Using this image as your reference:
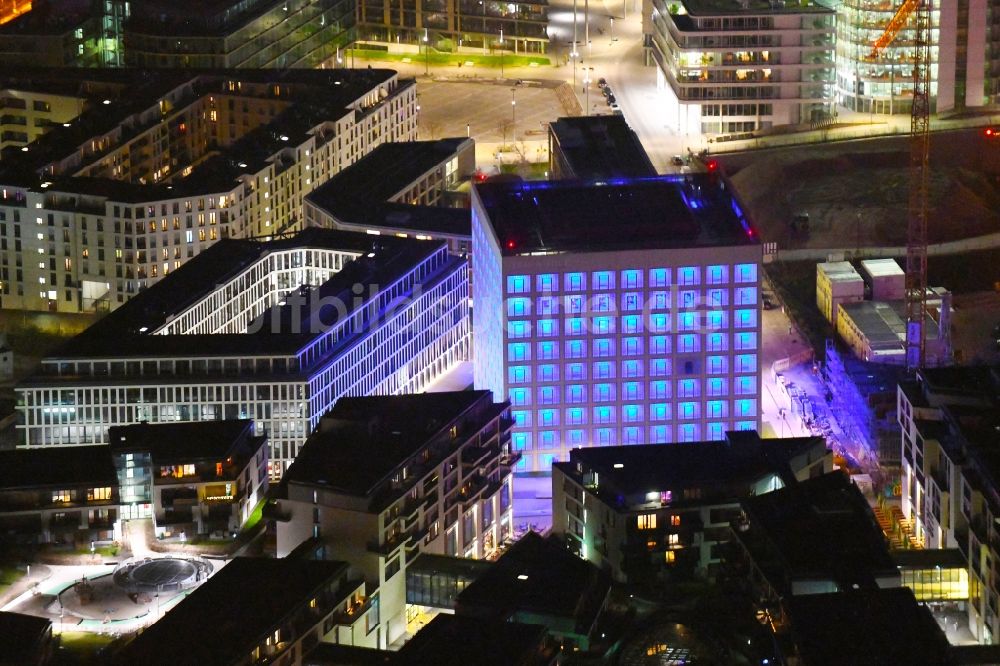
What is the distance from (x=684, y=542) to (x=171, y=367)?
37779 millimetres

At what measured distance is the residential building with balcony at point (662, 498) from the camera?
16538 centimetres

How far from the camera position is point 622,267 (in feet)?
609

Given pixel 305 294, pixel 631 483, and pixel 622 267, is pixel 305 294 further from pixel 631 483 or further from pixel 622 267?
pixel 631 483

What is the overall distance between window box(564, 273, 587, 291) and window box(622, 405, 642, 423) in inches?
318

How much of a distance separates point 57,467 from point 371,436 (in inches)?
720

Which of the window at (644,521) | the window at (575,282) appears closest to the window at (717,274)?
the window at (575,282)

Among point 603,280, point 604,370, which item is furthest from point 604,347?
point 603,280

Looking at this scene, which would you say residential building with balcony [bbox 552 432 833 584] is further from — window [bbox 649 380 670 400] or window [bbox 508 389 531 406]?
window [bbox 649 380 670 400]

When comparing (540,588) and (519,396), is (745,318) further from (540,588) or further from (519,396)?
(540,588)

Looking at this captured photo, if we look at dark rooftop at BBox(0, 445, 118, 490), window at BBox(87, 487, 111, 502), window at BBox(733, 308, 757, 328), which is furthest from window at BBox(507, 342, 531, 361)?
window at BBox(87, 487, 111, 502)

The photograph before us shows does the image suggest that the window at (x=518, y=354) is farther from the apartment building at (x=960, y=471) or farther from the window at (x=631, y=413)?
the apartment building at (x=960, y=471)

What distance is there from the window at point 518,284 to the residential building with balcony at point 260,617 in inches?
1174

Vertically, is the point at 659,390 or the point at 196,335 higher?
the point at 196,335

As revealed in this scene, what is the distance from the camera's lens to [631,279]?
186125 mm
